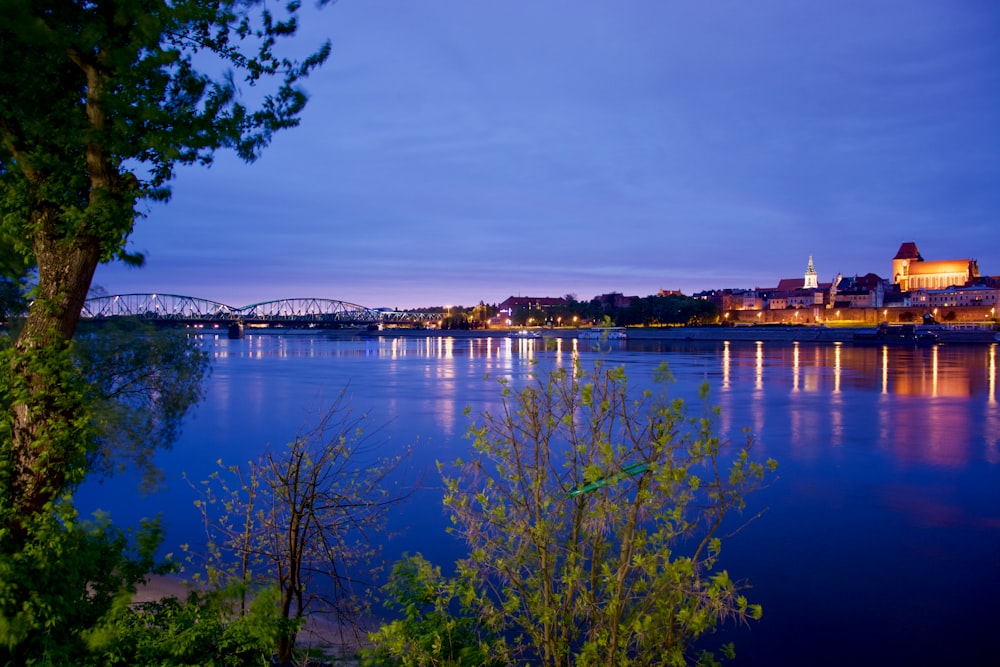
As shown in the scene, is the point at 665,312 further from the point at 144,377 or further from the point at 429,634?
the point at 429,634

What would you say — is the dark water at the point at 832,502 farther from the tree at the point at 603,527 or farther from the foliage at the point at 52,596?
the foliage at the point at 52,596

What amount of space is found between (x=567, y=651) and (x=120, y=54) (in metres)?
4.83

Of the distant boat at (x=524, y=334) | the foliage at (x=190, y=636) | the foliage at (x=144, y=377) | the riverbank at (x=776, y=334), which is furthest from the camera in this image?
the distant boat at (x=524, y=334)

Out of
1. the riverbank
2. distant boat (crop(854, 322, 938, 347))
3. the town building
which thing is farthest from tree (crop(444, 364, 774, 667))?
the town building

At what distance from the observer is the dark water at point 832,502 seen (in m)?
7.74

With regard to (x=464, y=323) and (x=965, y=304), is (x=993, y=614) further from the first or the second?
(x=464, y=323)

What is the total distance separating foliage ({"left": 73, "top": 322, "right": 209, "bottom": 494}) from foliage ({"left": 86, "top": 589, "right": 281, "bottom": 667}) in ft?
21.7

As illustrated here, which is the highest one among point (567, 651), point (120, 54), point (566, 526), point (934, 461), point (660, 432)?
point (120, 54)

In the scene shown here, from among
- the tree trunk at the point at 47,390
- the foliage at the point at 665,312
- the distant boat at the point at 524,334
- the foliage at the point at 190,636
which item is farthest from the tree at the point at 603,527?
the foliage at the point at 665,312

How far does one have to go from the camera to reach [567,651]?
4332 millimetres

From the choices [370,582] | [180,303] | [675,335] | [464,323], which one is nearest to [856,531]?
[370,582]

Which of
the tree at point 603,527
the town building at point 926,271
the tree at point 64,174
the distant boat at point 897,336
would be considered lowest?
the distant boat at point 897,336

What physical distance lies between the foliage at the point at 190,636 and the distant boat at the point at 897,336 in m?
95.8

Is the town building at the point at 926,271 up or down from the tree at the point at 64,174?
up
